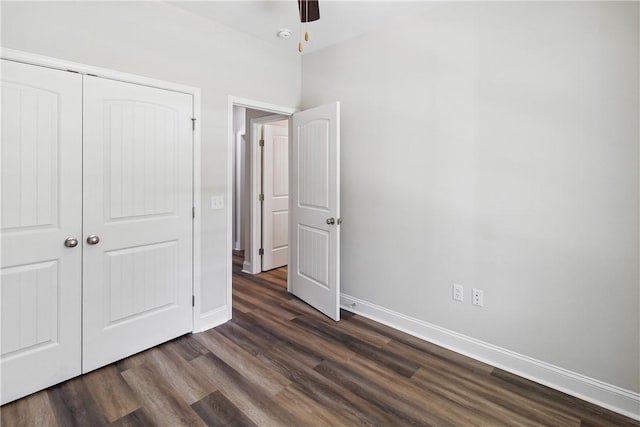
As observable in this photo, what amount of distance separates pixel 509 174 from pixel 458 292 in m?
0.94

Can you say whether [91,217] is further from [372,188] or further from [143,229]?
[372,188]

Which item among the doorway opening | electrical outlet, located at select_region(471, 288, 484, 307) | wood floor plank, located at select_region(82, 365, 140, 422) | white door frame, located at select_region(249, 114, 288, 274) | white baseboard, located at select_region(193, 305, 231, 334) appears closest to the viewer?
wood floor plank, located at select_region(82, 365, 140, 422)

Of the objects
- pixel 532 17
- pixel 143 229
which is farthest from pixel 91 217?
pixel 532 17

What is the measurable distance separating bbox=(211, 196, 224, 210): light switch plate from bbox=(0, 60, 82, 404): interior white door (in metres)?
0.95

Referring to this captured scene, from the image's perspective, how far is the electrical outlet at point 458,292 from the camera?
2502mm

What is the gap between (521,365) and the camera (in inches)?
87.5

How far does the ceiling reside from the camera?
8.13 feet

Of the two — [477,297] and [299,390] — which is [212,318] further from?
[477,297]

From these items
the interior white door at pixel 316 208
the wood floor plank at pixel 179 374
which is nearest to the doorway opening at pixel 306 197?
the interior white door at pixel 316 208

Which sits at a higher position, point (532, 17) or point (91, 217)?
point (532, 17)

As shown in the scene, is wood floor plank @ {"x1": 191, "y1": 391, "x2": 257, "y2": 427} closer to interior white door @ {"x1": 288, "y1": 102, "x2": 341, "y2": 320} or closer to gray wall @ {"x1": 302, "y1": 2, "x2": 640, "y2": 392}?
interior white door @ {"x1": 288, "y1": 102, "x2": 341, "y2": 320}

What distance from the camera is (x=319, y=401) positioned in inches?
76.6

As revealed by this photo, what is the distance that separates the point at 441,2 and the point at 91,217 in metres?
2.91

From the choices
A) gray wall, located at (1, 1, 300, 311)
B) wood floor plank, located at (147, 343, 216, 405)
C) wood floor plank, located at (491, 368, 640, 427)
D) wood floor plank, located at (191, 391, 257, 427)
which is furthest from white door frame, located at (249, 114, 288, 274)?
wood floor plank, located at (491, 368, 640, 427)
